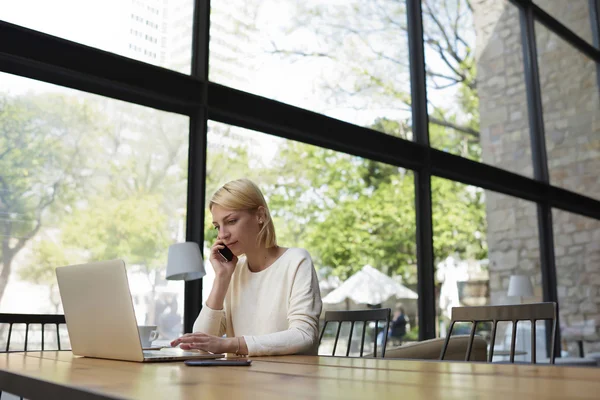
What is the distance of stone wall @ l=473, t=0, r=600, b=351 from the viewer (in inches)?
263

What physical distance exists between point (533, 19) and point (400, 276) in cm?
370

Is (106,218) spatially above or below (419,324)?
above

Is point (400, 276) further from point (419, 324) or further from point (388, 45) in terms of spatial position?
point (388, 45)

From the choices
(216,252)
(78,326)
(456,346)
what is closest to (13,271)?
(216,252)

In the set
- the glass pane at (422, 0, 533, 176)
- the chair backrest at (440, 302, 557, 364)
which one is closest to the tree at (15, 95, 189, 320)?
the chair backrest at (440, 302, 557, 364)

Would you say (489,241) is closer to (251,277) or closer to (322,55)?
(322,55)

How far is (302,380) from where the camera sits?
3.34 feet

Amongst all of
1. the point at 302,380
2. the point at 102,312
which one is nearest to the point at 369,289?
the point at 102,312

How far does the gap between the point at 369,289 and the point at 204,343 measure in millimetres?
4386

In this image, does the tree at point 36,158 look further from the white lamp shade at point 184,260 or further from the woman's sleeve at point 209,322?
the woman's sleeve at point 209,322

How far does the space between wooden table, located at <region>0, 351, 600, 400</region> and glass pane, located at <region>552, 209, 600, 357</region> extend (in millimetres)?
6305

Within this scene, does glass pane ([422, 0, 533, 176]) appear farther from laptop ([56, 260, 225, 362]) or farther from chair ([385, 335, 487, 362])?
laptop ([56, 260, 225, 362])

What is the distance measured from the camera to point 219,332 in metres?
2.20

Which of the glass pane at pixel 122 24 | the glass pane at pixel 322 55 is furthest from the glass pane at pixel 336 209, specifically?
the glass pane at pixel 122 24
